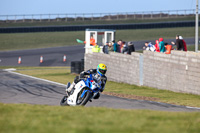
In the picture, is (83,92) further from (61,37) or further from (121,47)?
(61,37)

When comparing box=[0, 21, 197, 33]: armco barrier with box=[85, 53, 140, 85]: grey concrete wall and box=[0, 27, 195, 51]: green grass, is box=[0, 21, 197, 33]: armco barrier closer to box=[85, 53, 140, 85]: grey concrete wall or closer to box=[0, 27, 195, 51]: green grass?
box=[0, 27, 195, 51]: green grass

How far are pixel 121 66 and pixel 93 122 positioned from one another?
17881 mm

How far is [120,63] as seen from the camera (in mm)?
25984

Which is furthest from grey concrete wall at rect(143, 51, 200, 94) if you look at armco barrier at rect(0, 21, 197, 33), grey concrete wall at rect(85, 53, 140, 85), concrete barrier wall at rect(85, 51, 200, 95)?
armco barrier at rect(0, 21, 197, 33)

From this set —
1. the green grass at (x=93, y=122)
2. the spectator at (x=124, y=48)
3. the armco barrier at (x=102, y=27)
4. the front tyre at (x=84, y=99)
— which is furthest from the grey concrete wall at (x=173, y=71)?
the armco barrier at (x=102, y=27)

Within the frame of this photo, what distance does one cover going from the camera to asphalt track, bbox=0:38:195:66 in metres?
45.2

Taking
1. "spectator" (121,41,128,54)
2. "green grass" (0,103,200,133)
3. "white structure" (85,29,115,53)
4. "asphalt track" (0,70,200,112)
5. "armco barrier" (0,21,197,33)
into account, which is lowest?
"asphalt track" (0,70,200,112)

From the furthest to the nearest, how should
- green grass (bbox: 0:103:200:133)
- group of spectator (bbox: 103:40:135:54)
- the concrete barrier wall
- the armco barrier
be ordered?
the armco barrier < group of spectator (bbox: 103:40:135:54) < the concrete barrier wall < green grass (bbox: 0:103:200:133)

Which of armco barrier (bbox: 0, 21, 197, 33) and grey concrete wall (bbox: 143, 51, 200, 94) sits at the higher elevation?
armco barrier (bbox: 0, 21, 197, 33)

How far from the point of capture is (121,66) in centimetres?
2584

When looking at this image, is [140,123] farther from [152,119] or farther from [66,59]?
[66,59]

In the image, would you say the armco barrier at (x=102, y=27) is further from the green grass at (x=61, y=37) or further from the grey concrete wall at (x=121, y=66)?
the grey concrete wall at (x=121, y=66)

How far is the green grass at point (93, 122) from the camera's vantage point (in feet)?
24.1

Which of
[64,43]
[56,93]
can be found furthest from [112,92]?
[64,43]
